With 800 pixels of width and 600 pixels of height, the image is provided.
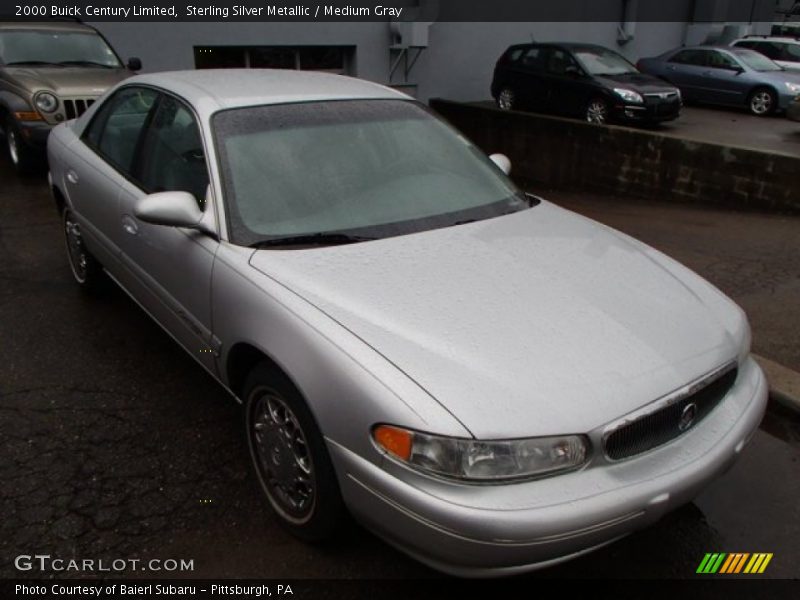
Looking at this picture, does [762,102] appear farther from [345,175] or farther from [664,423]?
[664,423]

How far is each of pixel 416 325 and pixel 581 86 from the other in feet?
37.5

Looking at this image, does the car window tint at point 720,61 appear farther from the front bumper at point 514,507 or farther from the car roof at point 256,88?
the front bumper at point 514,507

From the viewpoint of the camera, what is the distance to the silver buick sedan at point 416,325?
194 cm

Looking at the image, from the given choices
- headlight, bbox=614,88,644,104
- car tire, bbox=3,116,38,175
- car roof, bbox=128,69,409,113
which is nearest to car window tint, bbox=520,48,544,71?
headlight, bbox=614,88,644,104

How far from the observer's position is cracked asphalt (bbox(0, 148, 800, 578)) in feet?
8.15

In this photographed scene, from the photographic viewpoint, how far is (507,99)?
14.3 m

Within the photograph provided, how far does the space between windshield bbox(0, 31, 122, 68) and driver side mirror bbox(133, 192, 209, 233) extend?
7.12 metres

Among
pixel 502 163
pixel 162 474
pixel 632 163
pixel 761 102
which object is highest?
pixel 502 163

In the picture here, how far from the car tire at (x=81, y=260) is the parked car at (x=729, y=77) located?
47.0 feet

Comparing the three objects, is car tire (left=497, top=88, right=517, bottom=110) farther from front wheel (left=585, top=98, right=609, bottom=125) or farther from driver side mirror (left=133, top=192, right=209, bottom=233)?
driver side mirror (left=133, top=192, right=209, bottom=233)

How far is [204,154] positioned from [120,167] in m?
1.03

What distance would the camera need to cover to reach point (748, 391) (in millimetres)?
2541

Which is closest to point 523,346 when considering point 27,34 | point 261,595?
point 261,595

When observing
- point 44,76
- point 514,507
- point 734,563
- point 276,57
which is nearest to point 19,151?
point 44,76
